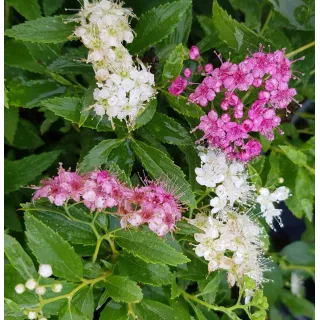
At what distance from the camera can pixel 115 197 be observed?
1035mm

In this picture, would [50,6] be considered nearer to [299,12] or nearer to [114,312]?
[299,12]

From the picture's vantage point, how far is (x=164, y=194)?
1069 millimetres

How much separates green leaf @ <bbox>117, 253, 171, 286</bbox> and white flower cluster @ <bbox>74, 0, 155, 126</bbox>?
0.32m

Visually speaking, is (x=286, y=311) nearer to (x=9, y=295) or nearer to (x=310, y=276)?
(x=310, y=276)

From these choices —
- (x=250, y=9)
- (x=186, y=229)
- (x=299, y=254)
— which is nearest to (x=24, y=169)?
(x=186, y=229)

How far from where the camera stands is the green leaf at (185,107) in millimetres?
1121

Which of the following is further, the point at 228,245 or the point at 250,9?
the point at 250,9

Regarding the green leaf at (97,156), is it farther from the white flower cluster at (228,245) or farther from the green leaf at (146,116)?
the white flower cluster at (228,245)

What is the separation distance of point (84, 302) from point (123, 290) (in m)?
0.09

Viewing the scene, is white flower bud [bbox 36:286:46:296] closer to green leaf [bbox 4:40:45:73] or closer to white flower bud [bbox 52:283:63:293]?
white flower bud [bbox 52:283:63:293]

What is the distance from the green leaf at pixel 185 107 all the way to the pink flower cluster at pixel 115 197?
0.62ft

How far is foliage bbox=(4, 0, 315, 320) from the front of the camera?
3.42ft

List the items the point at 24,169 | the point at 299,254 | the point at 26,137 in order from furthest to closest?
the point at 299,254 < the point at 26,137 < the point at 24,169

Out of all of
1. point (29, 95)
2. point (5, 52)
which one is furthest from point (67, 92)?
point (5, 52)
